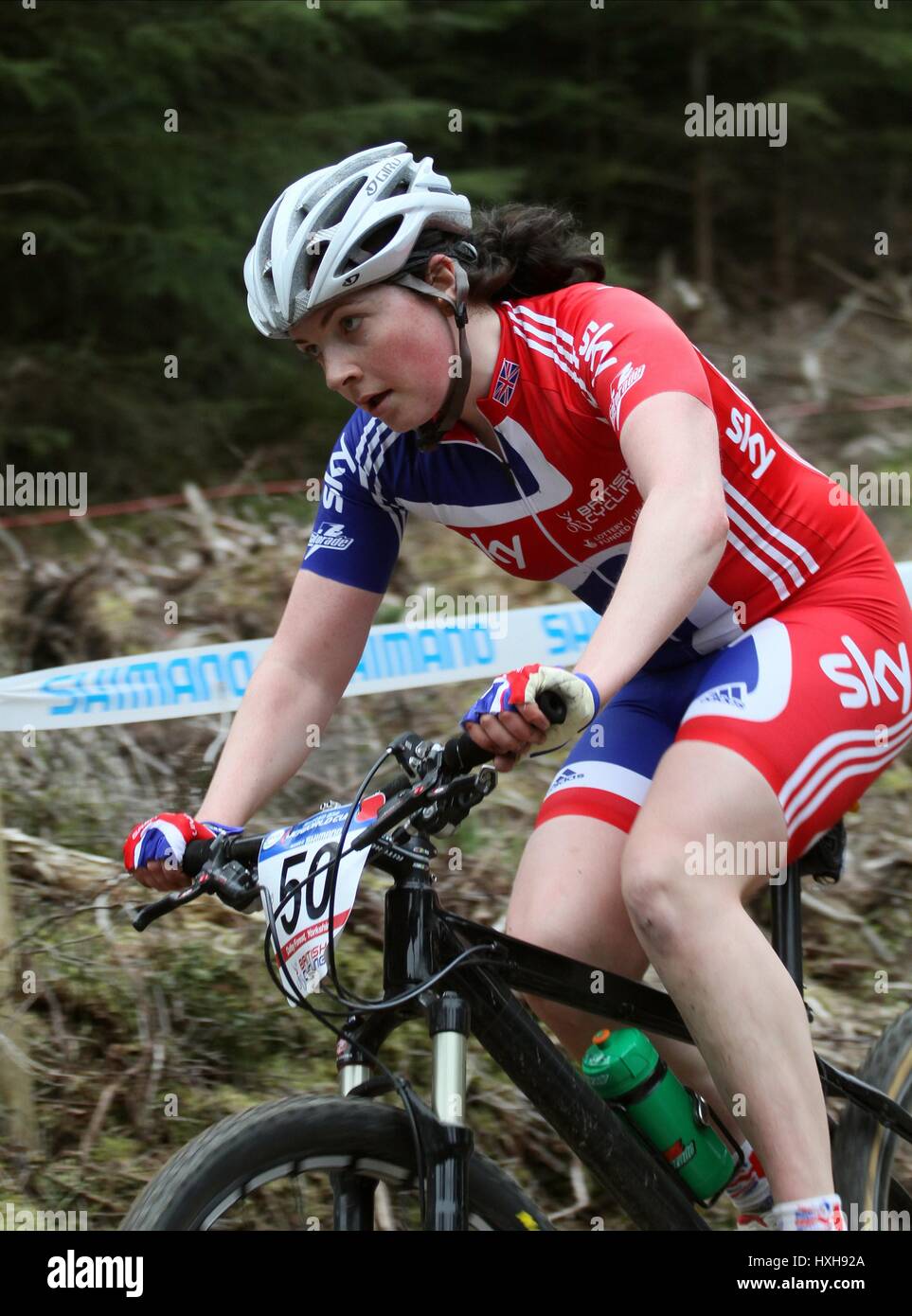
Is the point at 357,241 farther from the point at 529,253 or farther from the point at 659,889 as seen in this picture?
the point at 659,889

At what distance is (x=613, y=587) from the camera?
314 centimetres

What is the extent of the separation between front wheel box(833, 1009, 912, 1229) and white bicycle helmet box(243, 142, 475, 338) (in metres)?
1.90

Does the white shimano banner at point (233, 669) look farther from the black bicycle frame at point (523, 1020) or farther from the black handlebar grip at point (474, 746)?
the black handlebar grip at point (474, 746)

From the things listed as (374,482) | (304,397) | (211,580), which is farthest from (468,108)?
(374,482)

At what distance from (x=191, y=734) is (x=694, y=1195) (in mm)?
2506

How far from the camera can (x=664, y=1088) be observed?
2828 millimetres

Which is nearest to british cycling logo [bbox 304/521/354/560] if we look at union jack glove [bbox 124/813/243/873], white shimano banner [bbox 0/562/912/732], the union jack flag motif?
the union jack flag motif

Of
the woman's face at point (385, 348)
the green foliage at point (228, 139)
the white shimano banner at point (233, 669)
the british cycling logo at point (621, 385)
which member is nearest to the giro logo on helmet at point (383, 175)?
Answer: the woman's face at point (385, 348)

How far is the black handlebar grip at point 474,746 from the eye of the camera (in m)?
2.19

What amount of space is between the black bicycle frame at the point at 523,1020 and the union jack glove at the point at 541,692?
0.38m

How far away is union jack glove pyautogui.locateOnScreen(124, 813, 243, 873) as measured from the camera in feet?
8.44

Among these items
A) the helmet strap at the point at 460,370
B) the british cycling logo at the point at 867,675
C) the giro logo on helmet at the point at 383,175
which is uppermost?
the giro logo on helmet at the point at 383,175

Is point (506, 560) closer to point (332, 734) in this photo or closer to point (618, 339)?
point (618, 339)

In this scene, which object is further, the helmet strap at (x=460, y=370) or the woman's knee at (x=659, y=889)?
the helmet strap at (x=460, y=370)
